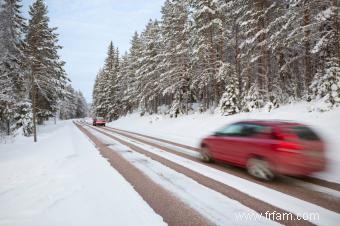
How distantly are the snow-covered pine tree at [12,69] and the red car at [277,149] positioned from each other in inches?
759

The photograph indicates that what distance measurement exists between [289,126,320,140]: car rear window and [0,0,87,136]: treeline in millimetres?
19234

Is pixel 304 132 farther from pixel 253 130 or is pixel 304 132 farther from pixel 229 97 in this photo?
pixel 229 97

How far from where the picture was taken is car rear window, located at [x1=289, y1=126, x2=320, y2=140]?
7.24 metres

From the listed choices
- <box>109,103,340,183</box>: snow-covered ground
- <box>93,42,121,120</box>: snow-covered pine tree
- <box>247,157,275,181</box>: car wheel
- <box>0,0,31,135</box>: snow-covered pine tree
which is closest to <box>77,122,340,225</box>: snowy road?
<box>247,157,275,181</box>: car wheel

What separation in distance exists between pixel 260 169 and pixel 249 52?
17334 mm

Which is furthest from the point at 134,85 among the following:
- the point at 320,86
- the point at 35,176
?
the point at 35,176

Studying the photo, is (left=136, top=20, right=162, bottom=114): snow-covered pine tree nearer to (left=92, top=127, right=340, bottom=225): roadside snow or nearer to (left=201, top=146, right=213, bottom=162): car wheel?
(left=201, top=146, right=213, bottom=162): car wheel

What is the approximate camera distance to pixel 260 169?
765 cm

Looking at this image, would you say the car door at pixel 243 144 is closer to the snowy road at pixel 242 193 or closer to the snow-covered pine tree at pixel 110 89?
the snowy road at pixel 242 193

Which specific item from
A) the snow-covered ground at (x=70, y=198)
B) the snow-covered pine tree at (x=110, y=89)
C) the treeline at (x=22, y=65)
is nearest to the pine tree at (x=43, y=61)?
the treeline at (x=22, y=65)

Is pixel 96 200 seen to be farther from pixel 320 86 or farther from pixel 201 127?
pixel 201 127

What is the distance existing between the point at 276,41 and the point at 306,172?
45.8 feet

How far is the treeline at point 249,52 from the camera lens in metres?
15.8

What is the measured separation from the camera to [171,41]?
3262cm
